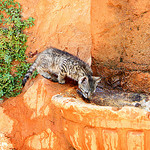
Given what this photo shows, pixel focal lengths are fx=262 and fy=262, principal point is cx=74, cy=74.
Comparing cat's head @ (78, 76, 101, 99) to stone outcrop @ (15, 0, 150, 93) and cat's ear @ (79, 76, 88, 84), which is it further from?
stone outcrop @ (15, 0, 150, 93)

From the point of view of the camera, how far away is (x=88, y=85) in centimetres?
492

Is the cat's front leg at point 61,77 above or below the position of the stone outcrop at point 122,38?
below

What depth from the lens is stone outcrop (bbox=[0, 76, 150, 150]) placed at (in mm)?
3137

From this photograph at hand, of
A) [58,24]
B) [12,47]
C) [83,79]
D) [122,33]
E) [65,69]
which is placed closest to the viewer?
[122,33]

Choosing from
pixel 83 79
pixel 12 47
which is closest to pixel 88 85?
pixel 83 79

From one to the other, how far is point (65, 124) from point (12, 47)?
3676 mm

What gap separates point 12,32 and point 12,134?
275cm

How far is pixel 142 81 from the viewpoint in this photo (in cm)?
465

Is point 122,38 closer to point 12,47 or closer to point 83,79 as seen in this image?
point 83,79

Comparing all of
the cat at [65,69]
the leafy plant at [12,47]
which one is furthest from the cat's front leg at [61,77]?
the leafy plant at [12,47]

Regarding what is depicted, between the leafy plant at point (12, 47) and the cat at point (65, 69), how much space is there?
53 cm

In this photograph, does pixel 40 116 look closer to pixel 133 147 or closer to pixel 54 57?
pixel 54 57

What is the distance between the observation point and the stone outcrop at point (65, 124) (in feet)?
10.3

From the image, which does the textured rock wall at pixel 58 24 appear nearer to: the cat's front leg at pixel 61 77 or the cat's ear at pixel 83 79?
the cat's front leg at pixel 61 77
